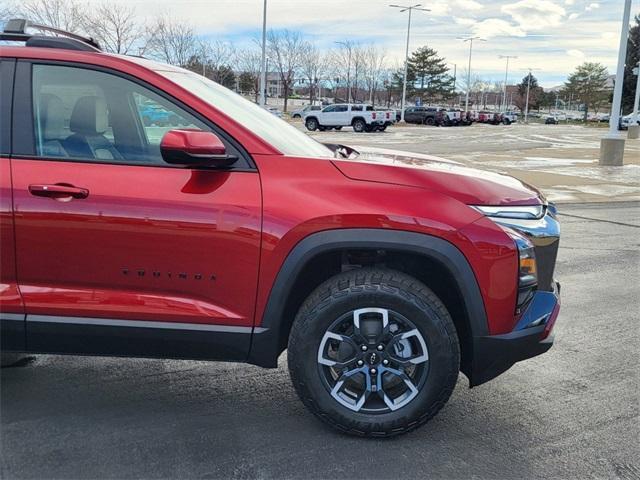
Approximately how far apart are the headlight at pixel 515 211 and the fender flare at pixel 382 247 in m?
0.26

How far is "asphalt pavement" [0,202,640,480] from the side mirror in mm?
1385

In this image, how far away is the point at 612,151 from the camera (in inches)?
719

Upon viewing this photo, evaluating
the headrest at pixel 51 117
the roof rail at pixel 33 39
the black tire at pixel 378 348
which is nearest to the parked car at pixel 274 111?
the roof rail at pixel 33 39

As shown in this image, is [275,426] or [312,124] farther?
[312,124]

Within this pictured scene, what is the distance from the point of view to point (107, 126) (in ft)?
10.3

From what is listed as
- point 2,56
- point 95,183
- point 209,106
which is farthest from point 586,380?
point 2,56

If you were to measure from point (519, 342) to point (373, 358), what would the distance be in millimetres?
715

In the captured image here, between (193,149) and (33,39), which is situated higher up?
(33,39)

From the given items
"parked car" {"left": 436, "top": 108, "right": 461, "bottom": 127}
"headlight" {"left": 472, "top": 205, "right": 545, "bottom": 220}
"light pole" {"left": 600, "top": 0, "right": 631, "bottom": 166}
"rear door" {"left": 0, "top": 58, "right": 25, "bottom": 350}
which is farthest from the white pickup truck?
"rear door" {"left": 0, "top": 58, "right": 25, "bottom": 350}

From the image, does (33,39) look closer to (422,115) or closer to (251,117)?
(251,117)

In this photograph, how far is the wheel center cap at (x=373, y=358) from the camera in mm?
3020

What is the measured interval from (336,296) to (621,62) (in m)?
17.6

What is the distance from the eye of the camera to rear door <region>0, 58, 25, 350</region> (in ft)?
9.50

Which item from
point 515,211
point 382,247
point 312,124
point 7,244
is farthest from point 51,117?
point 312,124
